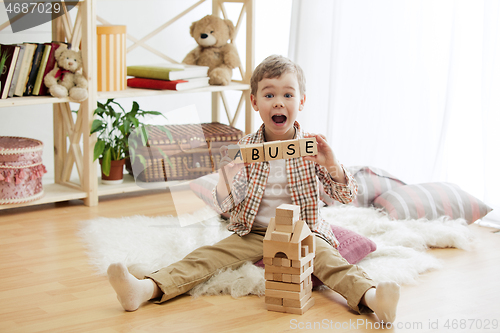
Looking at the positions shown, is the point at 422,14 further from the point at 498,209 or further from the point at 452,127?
the point at 498,209

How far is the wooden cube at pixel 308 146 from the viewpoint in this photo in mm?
1318

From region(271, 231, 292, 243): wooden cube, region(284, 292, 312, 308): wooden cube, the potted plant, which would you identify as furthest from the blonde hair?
the potted plant

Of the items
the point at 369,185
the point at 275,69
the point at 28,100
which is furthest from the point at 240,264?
the point at 28,100

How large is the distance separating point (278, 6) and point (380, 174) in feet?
4.11

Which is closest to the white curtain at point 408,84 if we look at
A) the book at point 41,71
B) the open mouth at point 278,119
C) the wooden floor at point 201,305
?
the wooden floor at point 201,305

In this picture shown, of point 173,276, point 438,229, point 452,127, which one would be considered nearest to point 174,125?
point 173,276

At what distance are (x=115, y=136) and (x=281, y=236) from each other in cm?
129

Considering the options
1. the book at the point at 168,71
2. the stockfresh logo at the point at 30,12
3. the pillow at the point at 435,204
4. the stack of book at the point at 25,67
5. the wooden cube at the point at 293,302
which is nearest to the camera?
the wooden cube at the point at 293,302

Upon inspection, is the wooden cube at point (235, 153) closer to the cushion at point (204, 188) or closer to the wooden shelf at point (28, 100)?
the cushion at point (204, 188)

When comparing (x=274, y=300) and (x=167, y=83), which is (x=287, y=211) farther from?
(x=167, y=83)

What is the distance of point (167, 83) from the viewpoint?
7.77 feet

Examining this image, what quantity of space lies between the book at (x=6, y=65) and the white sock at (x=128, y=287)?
3.69 feet

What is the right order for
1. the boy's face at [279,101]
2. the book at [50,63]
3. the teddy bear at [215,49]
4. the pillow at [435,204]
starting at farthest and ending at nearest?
the teddy bear at [215,49], the book at [50,63], the pillow at [435,204], the boy's face at [279,101]

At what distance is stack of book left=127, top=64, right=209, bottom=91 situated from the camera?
238 centimetres
